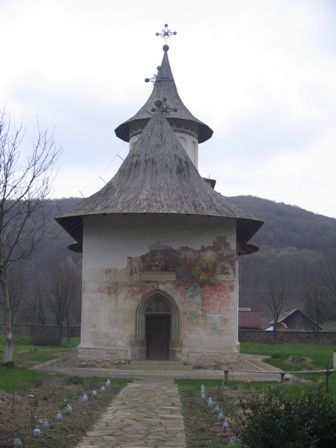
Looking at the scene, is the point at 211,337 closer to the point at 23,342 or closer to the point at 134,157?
the point at 134,157

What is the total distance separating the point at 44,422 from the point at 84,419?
3.80ft

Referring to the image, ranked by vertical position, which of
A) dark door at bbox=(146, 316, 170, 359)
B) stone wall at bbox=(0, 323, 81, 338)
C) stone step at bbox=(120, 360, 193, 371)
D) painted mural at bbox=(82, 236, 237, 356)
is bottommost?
stone step at bbox=(120, 360, 193, 371)

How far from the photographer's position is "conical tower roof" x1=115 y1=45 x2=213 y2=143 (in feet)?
98.9

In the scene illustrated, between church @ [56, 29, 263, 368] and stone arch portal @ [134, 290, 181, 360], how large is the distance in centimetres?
3

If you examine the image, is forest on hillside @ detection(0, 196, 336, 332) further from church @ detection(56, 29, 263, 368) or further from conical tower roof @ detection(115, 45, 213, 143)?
church @ detection(56, 29, 263, 368)

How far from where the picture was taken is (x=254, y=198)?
3189 inches

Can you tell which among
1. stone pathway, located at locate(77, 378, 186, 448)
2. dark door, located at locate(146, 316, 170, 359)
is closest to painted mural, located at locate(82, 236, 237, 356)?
dark door, located at locate(146, 316, 170, 359)

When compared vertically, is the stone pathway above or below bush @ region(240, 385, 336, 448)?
below

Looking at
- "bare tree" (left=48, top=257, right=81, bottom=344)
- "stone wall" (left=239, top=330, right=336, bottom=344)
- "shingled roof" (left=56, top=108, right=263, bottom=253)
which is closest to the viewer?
"shingled roof" (left=56, top=108, right=263, bottom=253)

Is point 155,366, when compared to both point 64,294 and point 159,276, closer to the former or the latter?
point 159,276

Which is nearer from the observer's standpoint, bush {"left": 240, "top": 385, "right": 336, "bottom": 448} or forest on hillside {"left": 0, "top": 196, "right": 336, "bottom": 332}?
bush {"left": 240, "top": 385, "right": 336, "bottom": 448}

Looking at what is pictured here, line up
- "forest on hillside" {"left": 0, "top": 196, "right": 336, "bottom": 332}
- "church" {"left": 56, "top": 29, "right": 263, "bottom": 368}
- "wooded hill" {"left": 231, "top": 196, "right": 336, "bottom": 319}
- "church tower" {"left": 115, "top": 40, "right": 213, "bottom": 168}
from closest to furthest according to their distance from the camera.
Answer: "church" {"left": 56, "top": 29, "right": 263, "bottom": 368}
"church tower" {"left": 115, "top": 40, "right": 213, "bottom": 168}
"forest on hillside" {"left": 0, "top": 196, "right": 336, "bottom": 332}
"wooded hill" {"left": 231, "top": 196, "right": 336, "bottom": 319}

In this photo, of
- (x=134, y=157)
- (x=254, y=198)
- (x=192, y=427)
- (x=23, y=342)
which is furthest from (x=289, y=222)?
(x=192, y=427)

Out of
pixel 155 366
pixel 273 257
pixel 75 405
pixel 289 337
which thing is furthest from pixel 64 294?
pixel 273 257
